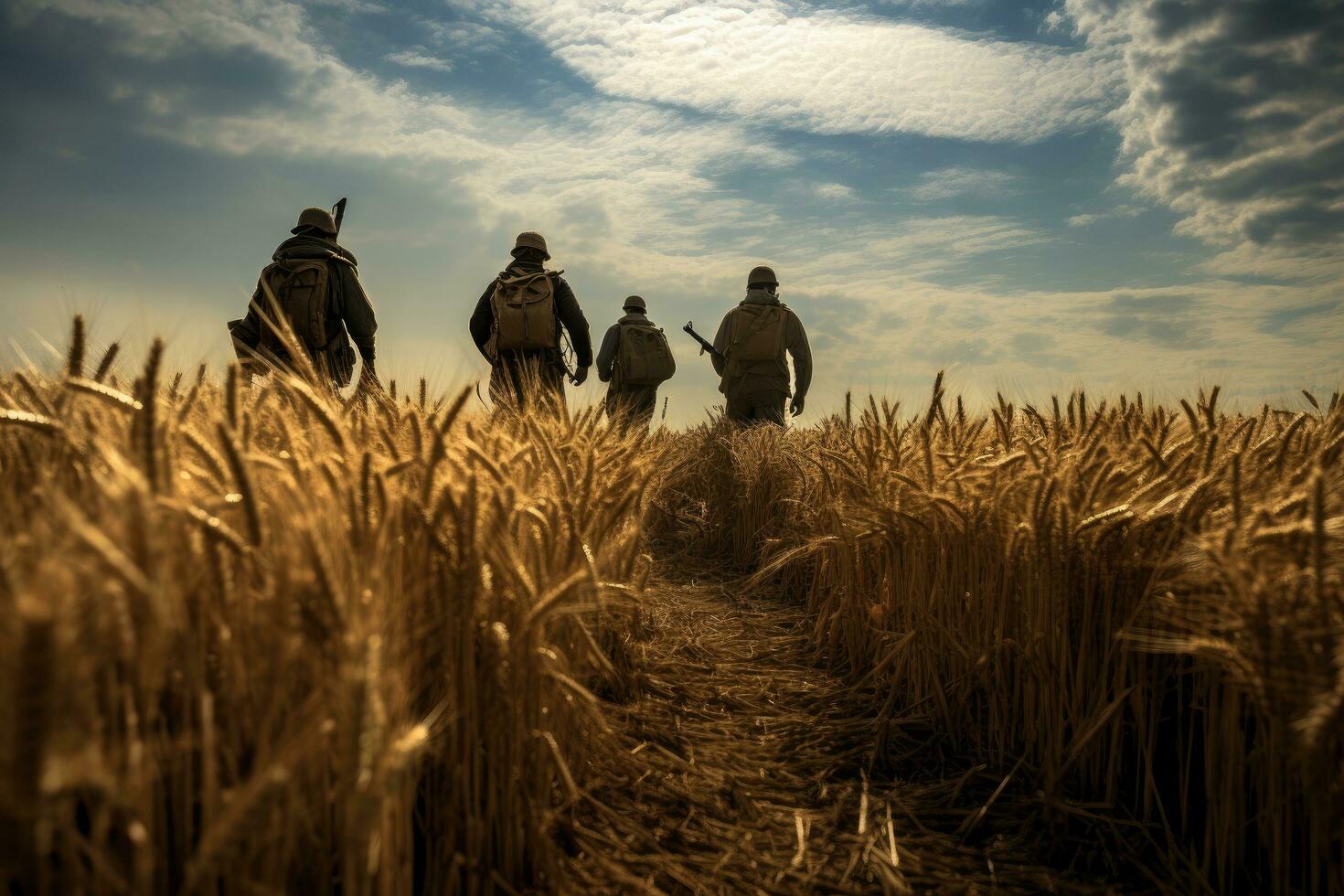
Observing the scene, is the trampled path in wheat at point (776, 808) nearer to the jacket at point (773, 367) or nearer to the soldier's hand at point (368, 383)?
the soldier's hand at point (368, 383)

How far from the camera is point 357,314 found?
19.9ft

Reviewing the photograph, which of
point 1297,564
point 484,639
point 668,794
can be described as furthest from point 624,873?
point 1297,564

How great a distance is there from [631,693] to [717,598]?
2585 millimetres

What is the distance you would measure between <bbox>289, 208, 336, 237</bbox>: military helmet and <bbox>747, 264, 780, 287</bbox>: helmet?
15.4 feet

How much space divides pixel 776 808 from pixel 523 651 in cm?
116

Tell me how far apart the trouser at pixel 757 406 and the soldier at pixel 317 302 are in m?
4.40

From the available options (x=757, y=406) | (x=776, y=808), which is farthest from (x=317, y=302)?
(x=757, y=406)

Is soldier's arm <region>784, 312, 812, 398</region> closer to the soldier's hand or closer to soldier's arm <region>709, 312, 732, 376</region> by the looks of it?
soldier's arm <region>709, 312, 732, 376</region>

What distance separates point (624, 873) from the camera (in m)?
1.81

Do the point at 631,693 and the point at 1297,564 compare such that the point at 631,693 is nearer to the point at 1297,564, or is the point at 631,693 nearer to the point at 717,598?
the point at 1297,564

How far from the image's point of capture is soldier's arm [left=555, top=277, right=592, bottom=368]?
6.76 metres

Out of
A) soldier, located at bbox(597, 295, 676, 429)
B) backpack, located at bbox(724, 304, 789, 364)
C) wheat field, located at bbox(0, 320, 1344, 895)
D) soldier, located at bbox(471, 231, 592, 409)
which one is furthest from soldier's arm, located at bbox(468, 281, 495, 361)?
wheat field, located at bbox(0, 320, 1344, 895)

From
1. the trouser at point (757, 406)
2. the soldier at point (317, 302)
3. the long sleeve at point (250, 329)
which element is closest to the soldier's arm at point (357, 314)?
the soldier at point (317, 302)

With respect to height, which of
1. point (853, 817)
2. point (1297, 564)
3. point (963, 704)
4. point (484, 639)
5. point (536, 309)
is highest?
point (536, 309)
